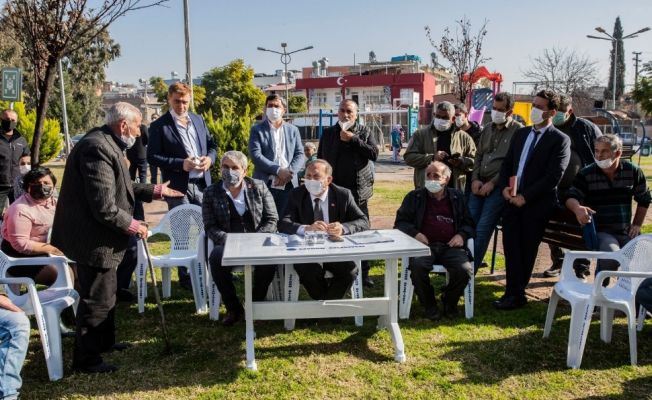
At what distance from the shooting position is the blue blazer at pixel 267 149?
573cm

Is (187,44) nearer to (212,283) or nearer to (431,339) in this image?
(212,283)

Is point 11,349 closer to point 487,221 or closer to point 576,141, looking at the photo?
point 487,221

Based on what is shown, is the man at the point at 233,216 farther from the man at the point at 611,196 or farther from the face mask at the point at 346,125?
the man at the point at 611,196

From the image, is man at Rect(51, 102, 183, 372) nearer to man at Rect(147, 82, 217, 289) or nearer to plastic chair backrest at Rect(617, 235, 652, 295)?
man at Rect(147, 82, 217, 289)

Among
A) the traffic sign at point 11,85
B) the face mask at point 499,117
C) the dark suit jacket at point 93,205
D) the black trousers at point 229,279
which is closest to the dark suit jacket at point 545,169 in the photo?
the face mask at point 499,117

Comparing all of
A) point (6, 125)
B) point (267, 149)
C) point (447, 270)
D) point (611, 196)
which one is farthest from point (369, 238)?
point (6, 125)

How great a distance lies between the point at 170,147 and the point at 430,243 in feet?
8.66

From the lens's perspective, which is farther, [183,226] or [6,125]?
[6,125]

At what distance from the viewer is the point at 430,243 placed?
5.12 meters

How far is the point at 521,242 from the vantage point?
5234mm

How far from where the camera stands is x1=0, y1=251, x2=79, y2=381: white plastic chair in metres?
3.71

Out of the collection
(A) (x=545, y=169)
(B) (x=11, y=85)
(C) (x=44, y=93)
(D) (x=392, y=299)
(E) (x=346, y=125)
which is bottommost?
(D) (x=392, y=299)

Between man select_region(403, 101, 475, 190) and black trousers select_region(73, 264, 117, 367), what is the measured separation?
3.39 metres

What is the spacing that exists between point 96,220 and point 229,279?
4.37ft
